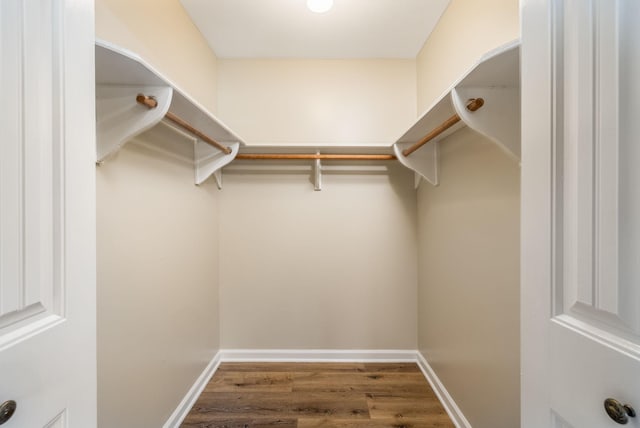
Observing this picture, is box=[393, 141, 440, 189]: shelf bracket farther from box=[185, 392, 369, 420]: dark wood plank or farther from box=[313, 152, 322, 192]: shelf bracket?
box=[185, 392, 369, 420]: dark wood plank

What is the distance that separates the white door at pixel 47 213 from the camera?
18.0 inches

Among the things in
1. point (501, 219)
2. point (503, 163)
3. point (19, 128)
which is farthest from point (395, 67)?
point (19, 128)

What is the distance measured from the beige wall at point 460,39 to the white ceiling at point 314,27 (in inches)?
5.1

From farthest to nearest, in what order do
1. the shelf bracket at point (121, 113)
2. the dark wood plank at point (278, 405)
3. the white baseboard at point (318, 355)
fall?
the white baseboard at point (318, 355), the dark wood plank at point (278, 405), the shelf bracket at point (121, 113)

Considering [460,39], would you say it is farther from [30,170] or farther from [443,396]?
[443,396]

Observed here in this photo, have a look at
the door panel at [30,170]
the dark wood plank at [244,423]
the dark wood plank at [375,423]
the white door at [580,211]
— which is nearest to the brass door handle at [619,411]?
the white door at [580,211]

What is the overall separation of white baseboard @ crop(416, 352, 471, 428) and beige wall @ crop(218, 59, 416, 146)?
1.77 metres

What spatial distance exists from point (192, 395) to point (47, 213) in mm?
1756

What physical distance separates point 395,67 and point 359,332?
2.19 m

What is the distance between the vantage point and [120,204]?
1179mm

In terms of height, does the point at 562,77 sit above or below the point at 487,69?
below

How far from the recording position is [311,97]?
2273mm

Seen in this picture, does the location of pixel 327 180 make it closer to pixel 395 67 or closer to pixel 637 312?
pixel 395 67

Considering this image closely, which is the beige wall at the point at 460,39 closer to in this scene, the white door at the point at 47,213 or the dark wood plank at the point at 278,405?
the white door at the point at 47,213
